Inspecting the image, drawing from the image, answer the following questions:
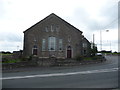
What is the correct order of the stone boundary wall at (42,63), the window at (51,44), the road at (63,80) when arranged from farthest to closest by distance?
the window at (51,44), the stone boundary wall at (42,63), the road at (63,80)

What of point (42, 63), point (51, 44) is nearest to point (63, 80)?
point (42, 63)

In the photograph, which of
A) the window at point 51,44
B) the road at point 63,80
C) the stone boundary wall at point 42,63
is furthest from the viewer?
the window at point 51,44

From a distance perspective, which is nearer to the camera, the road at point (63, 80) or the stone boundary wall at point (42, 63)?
the road at point (63, 80)

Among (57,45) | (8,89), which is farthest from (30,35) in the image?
(8,89)

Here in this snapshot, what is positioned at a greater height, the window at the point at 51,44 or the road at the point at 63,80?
the window at the point at 51,44

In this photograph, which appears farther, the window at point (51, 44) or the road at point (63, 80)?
the window at point (51, 44)

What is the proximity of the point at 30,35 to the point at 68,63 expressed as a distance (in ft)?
51.9

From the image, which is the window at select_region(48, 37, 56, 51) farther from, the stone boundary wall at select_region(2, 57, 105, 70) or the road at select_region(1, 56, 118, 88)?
the road at select_region(1, 56, 118, 88)

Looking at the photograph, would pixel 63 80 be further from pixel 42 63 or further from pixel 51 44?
pixel 51 44

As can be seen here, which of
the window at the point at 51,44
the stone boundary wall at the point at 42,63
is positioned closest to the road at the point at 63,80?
the stone boundary wall at the point at 42,63

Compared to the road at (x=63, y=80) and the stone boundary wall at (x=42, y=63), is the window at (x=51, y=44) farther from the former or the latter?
the road at (x=63, y=80)

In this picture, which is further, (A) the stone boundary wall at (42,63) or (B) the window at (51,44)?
(B) the window at (51,44)

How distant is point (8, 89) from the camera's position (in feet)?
26.9

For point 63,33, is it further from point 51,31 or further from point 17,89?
point 17,89
